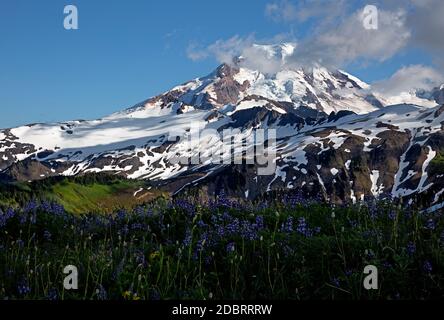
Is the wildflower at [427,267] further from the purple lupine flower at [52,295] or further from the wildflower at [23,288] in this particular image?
the wildflower at [23,288]

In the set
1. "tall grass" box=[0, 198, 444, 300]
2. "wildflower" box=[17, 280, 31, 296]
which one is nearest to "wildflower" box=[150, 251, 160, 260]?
"tall grass" box=[0, 198, 444, 300]

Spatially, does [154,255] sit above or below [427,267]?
above

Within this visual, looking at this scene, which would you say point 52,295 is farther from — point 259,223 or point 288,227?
point 288,227

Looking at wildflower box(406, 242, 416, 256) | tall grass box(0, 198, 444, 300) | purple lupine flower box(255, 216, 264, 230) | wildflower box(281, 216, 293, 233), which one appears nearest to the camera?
tall grass box(0, 198, 444, 300)

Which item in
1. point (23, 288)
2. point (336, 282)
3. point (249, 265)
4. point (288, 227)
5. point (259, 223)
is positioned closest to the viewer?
point (23, 288)

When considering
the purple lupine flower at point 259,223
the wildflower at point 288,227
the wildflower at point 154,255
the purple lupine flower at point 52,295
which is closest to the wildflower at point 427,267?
the wildflower at point 288,227

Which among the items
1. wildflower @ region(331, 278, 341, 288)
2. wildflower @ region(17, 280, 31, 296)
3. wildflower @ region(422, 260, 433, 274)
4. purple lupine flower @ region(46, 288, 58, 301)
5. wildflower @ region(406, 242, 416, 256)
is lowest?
purple lupine flower @ region(46, 288, 58, 301)

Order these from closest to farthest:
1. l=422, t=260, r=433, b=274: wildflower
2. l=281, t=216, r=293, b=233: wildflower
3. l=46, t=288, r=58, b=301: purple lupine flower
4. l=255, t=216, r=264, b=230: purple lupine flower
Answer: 1. l=46, t=288, r=58, b=301: purple lupine flower
2. l=422, t=260, r=433, b=274: wildflower
3. l=281, t=216, r=293, b=233: wildflower
4. l=255, t=216, r=264, b=230: purple lupine flower

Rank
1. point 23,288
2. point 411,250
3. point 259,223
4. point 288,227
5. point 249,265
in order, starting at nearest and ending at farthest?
point 23,288 < point 411,250 < point 249,265 < point 288,227 < point 259,223

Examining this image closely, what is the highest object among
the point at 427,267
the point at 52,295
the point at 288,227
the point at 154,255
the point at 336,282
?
the point at 288,227

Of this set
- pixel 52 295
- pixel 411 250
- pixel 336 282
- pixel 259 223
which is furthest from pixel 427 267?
pixel 52 295

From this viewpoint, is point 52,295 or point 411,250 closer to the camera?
point 52,295

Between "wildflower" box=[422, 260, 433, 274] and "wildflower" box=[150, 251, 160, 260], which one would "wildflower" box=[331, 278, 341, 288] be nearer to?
"wildflower" box=[422, 260, 433, 274]
